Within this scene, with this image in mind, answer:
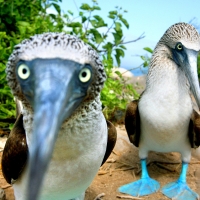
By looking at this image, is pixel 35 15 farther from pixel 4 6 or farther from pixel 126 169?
pixel 126 169

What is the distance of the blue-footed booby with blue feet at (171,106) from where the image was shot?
6.91 ft

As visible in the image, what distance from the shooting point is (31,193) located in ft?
2.51

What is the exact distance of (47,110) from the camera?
847mm

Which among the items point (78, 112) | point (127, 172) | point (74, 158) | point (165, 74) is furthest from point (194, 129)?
point (78, 112)

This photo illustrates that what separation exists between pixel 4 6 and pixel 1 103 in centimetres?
99

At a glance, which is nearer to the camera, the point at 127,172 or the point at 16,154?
the point at 16,154

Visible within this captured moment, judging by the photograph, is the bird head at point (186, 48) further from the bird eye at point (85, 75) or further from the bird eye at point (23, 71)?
the bird eye at point (23, 71)

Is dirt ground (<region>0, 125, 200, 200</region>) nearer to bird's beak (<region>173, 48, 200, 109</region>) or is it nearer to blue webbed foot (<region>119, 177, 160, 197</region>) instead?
blue webbed foot (<region>119, 177, 160, 197</region>)

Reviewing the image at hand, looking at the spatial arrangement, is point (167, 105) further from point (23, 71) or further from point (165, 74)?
point (23, 71)

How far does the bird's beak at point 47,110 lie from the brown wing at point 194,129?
4.42ft

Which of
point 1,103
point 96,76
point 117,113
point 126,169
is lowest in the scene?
point 126,169

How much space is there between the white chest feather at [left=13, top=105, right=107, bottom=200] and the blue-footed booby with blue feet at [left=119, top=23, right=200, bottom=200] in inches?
32.6

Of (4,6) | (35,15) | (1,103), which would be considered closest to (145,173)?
(1,103)

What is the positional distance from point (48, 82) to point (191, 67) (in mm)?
1293
